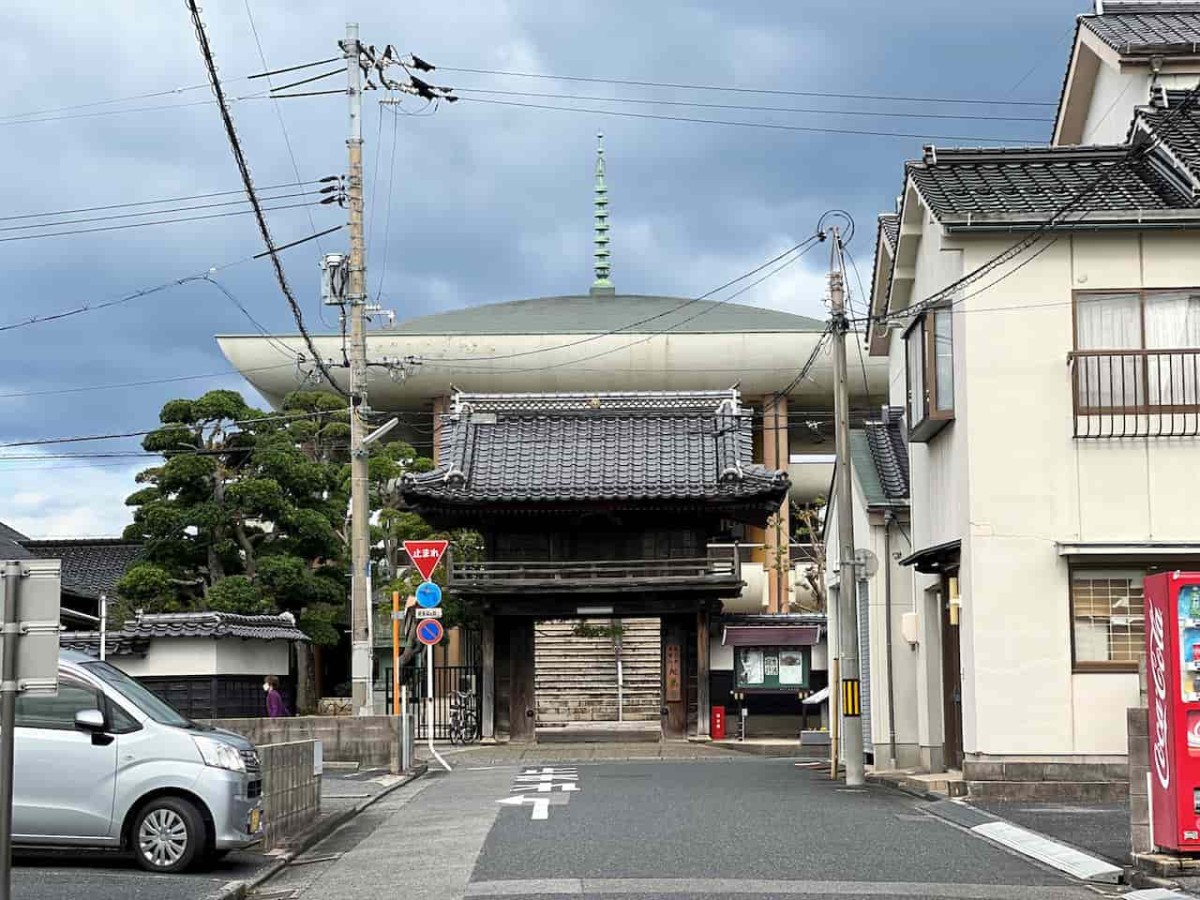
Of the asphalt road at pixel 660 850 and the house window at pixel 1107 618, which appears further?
the house window at pixel 1107 618

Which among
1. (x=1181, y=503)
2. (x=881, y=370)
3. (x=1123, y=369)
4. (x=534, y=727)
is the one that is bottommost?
(x=534, y=727)

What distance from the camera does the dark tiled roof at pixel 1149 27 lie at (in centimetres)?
2575

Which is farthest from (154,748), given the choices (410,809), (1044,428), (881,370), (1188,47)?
(881,370)

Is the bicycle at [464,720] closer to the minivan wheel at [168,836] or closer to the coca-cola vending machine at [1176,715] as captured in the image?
the minivan wheel at [168,836]

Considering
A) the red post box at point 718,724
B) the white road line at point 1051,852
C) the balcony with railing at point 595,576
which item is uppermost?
the balcony with railing at point 595,576

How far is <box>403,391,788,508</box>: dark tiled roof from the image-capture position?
123ft

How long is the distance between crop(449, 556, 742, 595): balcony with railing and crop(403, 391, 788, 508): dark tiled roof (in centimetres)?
149

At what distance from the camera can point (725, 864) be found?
1242cm

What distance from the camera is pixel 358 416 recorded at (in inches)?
1023

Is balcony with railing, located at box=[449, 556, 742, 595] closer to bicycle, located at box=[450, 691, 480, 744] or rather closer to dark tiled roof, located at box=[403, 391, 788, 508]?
dark tiled roof, located at box=[403, 391, 788, 508]

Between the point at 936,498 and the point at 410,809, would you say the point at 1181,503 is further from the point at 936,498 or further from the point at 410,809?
the point at 410,809

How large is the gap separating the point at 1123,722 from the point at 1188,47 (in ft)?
41.1

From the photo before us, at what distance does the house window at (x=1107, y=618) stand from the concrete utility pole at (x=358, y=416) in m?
11.2

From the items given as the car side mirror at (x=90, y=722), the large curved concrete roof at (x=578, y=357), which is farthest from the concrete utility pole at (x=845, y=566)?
the large curved concrete roof at (x=578, y=357)
